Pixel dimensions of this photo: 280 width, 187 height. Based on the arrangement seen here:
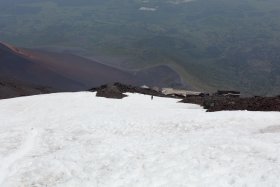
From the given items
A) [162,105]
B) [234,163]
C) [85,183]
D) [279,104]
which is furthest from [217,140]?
[162,105]

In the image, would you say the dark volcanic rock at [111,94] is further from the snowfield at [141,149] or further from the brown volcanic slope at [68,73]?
the brown volcanic slope at [68,73]

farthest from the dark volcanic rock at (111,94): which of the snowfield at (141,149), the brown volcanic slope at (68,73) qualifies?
the brown volcanic slope at (68,73)

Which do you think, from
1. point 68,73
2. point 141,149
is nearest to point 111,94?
point 141,149

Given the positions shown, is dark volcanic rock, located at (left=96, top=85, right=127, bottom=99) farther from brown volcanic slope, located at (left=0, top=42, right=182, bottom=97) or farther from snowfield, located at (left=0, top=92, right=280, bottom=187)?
brown volcanic slope, located at (left=0, top=42, right=182, bottom=97)

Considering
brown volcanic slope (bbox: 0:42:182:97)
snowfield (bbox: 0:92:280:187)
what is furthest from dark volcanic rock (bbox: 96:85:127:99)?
brown volcanic slope (bbox: 0:42:182:97)

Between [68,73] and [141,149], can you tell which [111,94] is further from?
[68,73]

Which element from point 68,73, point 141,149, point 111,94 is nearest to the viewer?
point 141,149

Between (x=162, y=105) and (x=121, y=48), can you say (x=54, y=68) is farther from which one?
(x=162, y=105)
